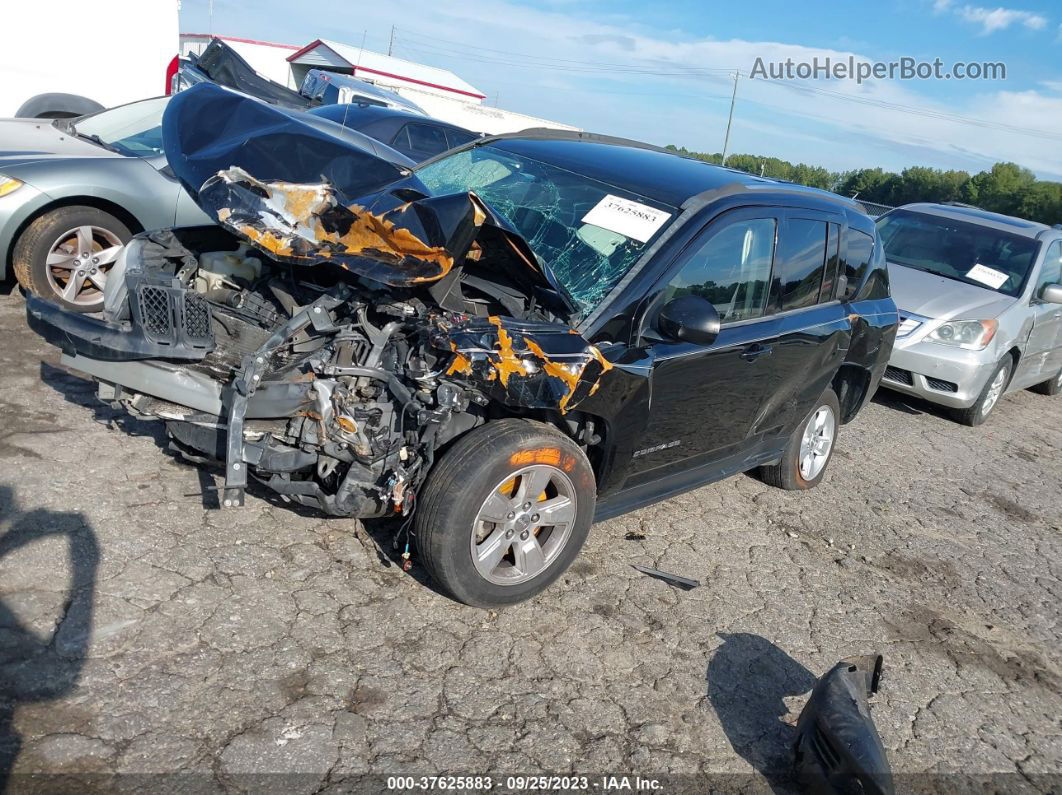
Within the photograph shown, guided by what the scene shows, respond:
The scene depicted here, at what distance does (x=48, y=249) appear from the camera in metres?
5.61

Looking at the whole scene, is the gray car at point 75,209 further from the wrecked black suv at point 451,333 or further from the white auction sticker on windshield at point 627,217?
the white auction sticker on windshield at point 627,217

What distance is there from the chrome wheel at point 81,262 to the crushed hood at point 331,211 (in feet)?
7.23

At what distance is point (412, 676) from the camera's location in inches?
122

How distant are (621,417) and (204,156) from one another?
2.19m

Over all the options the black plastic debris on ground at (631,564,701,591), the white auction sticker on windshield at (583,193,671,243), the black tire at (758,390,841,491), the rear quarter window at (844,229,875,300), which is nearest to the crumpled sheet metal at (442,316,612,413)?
the white auction sticker on windshield at (583,193,671,243)

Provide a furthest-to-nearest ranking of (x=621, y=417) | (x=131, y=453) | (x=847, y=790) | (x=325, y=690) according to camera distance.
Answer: (x=131, y=453) < (x=621, y=417) < (x=325, y=690) < (x=847, y=790)

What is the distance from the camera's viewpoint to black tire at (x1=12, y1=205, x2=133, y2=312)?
18.2 feet

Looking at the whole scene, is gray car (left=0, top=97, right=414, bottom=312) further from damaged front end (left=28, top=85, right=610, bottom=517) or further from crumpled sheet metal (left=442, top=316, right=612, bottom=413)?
crumpled sheet metal (left=442, top=316, right=612, bottom=413)

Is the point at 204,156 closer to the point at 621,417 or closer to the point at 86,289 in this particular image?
the point at 621,417

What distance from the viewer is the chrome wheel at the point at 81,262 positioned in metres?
5.65

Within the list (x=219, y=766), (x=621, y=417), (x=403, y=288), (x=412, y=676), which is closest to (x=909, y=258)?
(x=621, y=417)

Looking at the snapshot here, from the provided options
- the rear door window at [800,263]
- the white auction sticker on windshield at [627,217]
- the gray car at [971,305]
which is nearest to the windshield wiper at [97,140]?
the white auction sticker on windshield at [627,217]

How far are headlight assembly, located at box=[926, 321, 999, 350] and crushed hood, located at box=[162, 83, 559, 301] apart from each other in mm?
5532

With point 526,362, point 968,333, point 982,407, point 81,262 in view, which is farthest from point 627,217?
point 982,407
